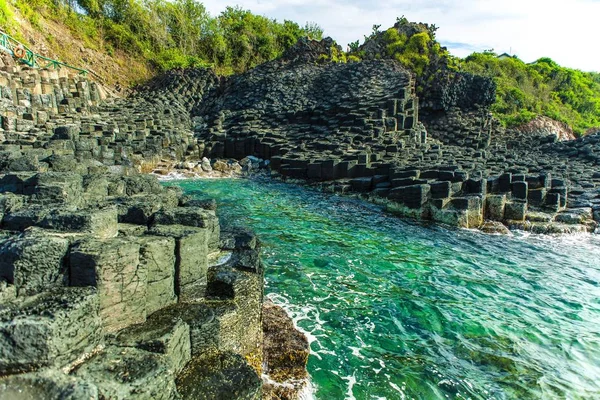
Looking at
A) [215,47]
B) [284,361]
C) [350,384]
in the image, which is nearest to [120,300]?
[284,361]

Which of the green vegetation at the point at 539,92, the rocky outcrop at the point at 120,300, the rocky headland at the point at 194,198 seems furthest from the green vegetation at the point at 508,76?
the rocky outcrop at the point at 120,300

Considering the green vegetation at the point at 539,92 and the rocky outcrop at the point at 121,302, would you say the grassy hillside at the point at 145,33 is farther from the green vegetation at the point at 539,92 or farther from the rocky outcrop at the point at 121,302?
the rocky outcrop at the point at 121,302

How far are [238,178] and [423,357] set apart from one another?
49.9 feet

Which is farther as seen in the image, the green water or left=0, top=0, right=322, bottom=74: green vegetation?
left=0, top=0, right=322, bottom=74: green vegetation

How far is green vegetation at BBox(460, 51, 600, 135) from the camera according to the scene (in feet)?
138

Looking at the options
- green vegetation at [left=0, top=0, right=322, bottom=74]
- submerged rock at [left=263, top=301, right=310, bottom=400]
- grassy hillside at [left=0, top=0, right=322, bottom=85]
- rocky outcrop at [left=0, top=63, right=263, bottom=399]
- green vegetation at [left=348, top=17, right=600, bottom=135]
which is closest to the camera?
rocky outcrop at [left=0, top=63, right=263, bottom=399]

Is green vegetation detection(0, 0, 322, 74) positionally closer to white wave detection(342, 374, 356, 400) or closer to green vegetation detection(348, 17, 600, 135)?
green vegetation detection(348, 17, 600, 135)

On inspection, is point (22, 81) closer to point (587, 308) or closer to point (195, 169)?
point (195, 169)

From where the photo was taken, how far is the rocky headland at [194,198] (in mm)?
3520

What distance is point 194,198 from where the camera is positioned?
495 inches

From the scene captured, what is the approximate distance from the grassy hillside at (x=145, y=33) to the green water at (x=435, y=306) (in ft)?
102

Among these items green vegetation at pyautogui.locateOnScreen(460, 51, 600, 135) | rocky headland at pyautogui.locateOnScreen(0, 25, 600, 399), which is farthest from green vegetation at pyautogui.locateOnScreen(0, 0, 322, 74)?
green vegetation at pyautogui.locateOnScreen(460, 51, 600, 135)

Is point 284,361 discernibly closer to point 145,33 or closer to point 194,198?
point 194,198

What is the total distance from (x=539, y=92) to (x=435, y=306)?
172ft
